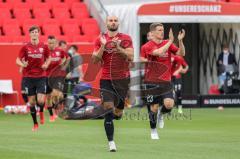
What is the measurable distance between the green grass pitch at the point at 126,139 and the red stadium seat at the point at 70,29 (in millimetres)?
7348

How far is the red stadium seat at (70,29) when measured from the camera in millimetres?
35597

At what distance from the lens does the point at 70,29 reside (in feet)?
117

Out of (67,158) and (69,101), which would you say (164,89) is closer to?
(67,158)

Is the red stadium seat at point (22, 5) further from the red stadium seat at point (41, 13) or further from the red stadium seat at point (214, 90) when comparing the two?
the red stadium seat at point (214, 90)

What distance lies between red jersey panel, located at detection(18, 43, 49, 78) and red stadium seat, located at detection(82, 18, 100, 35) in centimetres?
1186

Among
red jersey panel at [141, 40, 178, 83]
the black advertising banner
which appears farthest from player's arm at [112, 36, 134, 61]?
the black advertising banner

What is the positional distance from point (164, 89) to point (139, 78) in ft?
39.4

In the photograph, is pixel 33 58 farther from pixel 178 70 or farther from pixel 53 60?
pixel 178 70

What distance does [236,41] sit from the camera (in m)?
36.5

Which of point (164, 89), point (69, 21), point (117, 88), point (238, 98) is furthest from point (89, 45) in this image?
point (117, 88)

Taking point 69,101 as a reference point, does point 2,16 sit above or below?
above

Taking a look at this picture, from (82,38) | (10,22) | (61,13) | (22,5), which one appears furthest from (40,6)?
(82,38)

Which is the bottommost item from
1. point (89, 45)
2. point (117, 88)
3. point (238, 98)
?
point (238, 98)

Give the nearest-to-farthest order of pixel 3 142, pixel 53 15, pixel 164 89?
pixel 3 142, pixel 164 89, pixel 53 15
